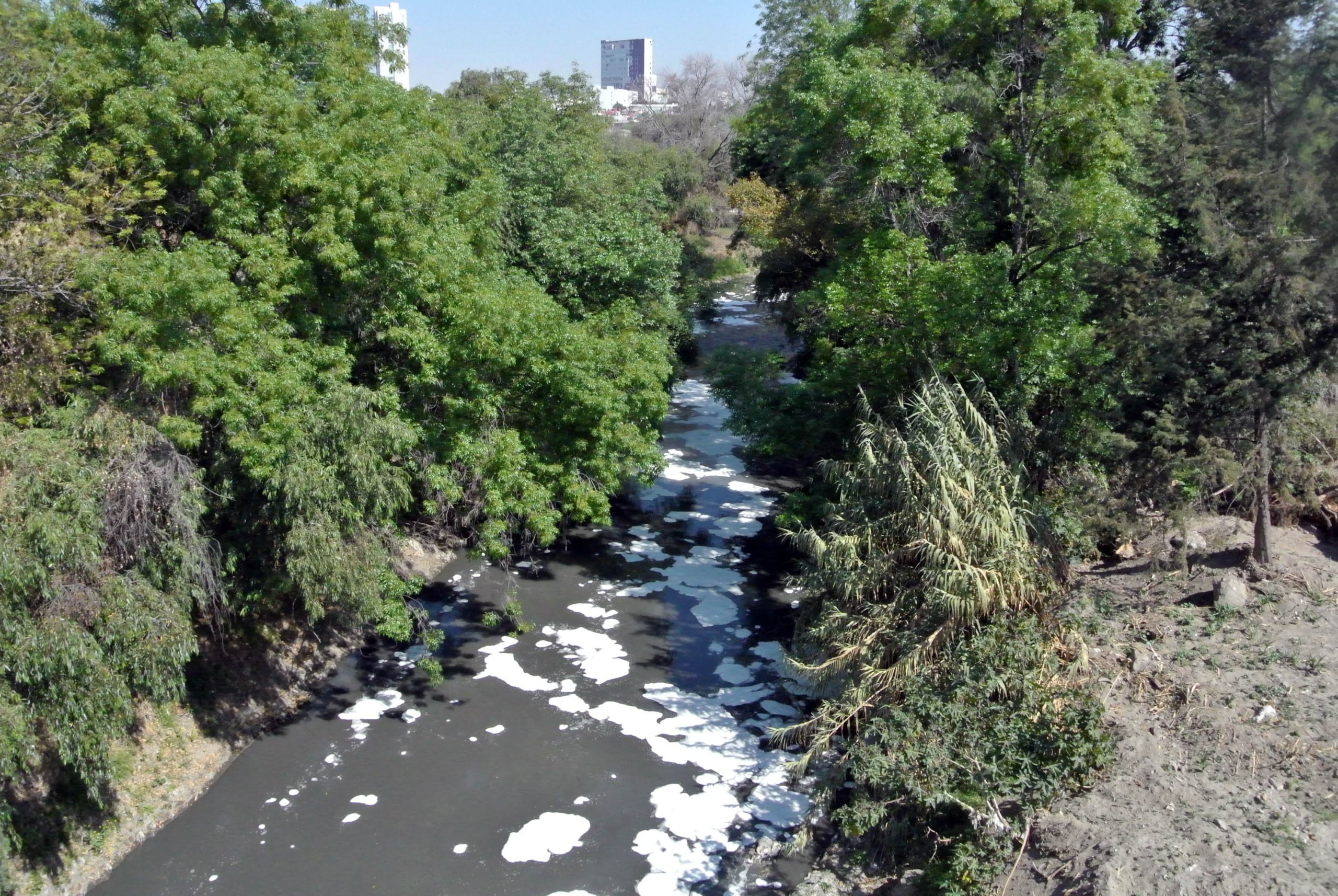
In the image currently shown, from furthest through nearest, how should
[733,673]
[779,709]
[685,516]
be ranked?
[685,516]
[733,673]
[779,709]

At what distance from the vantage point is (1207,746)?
10.6 meters

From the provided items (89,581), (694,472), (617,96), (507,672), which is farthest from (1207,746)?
(617,96)

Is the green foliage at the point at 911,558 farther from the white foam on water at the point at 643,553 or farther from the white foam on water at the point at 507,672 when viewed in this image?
the white foam on water at the point at 643,553

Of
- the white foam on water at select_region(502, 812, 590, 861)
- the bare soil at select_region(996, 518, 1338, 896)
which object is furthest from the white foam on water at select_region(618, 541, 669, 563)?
the bare soil at select_region(996, 518, 1338, 896)

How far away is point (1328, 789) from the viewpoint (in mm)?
9766

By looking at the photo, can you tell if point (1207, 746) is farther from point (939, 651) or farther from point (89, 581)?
point (89, 581)

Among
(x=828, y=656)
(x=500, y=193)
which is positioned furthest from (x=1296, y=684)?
(x=500, y=193)

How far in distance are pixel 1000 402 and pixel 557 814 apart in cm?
874

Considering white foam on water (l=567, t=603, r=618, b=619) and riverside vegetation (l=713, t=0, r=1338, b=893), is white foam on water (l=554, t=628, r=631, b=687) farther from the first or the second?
riverside vegetation (l=713, t=0, r=1338, b=893)

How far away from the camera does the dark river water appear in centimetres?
1166

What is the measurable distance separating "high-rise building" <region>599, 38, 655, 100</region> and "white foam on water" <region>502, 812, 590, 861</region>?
148455mm

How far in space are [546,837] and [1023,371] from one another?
30.8 feet

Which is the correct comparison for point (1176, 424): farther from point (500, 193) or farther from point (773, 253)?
point (773, 253)

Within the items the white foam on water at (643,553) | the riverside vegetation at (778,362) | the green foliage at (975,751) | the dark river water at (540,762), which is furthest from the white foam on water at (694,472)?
the green foliage at (975,751)
